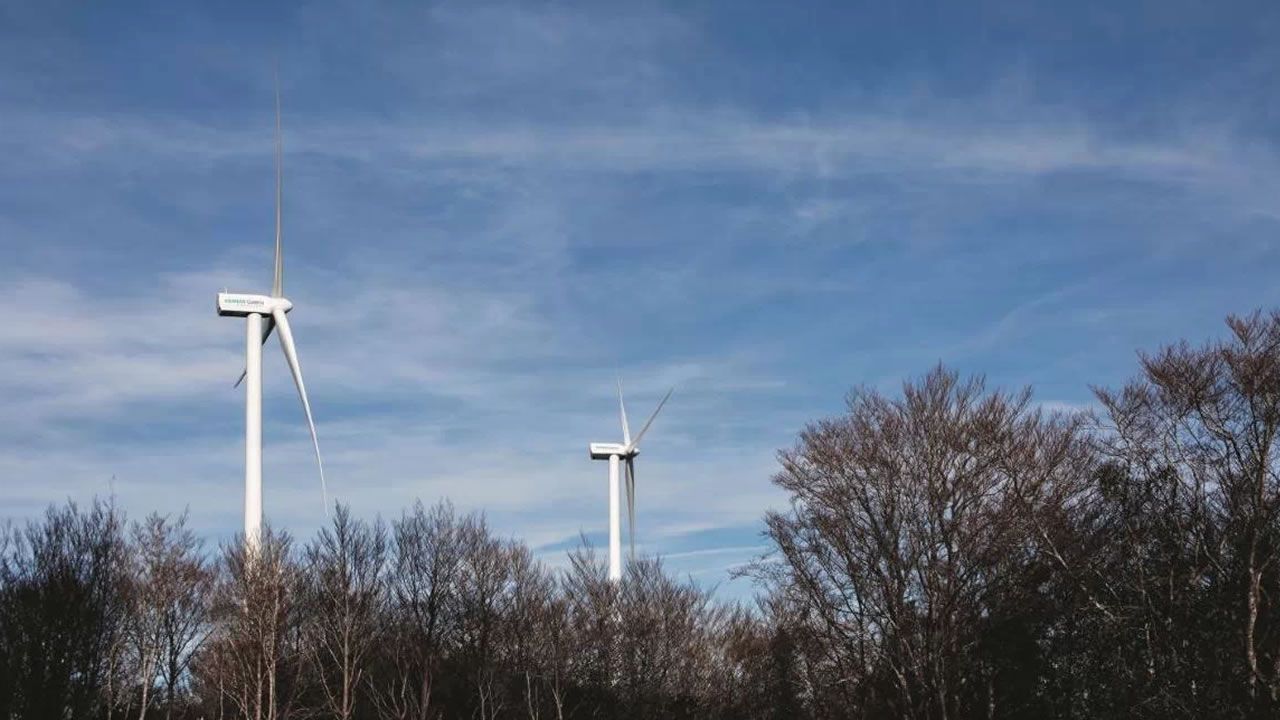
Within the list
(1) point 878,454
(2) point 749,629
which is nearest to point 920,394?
(1) point 878,454

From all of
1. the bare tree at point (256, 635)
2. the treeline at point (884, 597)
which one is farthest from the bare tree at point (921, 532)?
the bare tree at point (256, 635)

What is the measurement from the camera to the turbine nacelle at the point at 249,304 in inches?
2288

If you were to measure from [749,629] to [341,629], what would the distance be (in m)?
39.7

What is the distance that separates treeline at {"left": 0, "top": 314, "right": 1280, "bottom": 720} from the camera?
1711 inches

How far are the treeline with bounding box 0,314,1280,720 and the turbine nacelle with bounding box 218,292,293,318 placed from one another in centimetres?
968

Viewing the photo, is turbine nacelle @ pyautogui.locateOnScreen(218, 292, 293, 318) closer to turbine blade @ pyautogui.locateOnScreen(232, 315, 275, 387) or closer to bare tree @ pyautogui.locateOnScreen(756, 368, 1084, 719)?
turbine blade @ pyautogui.locateOnScreen(232, 315, 275, 387)

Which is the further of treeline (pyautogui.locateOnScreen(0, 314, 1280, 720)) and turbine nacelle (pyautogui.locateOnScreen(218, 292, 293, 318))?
turbine nacelle (pyautogui.locateOnScreen(218, 292, 293, 318))

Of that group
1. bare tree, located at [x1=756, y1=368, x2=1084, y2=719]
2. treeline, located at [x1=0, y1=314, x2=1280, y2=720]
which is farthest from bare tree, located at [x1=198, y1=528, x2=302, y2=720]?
bare tree, located at [x1=756, y1=368, x2=1084, y2=719]

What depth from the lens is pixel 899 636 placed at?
51812 mm

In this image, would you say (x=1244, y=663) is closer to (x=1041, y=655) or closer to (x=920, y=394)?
(x=1041, y=655)

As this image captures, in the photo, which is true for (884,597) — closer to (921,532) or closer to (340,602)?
(921,532)

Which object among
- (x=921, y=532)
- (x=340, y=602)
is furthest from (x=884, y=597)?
→ (x=340, y=602)

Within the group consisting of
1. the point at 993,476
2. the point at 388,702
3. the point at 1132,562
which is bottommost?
the point at 388,702

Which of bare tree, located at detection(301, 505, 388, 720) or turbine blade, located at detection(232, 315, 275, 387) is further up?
turbine blade, located at detection(232, 315, 275, 387)
